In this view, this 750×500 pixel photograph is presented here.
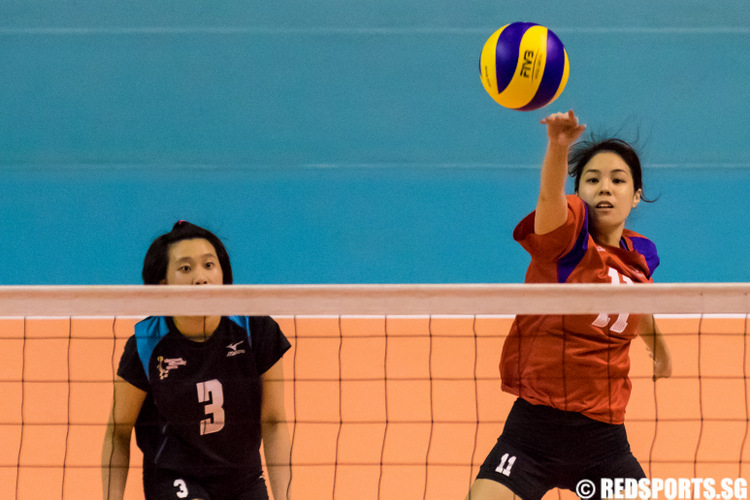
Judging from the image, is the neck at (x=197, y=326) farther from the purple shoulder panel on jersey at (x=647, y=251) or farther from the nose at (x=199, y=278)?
the purple shoulder panel on jersey at (x=647, y=251)

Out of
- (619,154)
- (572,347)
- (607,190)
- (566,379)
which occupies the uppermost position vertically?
(619,154)

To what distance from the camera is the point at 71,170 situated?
6.75 metres

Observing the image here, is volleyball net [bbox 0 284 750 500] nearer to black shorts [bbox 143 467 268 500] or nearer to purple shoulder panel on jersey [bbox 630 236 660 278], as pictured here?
purple shoulder panel on jersey [bbox 630 236 660 278]

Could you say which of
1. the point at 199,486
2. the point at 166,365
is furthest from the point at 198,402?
the point at 199,486

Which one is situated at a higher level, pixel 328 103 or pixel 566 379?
pixel 328 103

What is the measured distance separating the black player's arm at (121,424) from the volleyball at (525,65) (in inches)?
64.5

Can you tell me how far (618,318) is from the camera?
96.8 inches

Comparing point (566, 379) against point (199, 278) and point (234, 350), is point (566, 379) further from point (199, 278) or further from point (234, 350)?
point (199, 278)

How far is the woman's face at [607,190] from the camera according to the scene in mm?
2553

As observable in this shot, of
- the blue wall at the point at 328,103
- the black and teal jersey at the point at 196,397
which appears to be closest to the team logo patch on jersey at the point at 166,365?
the black and teal jersey at the point at 196,397

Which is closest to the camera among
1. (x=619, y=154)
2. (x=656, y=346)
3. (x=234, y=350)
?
(x=234, y=350)

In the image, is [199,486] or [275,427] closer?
[199,486]

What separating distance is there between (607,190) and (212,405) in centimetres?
149

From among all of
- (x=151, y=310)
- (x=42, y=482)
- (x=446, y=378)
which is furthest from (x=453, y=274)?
(x=151, y=310)
